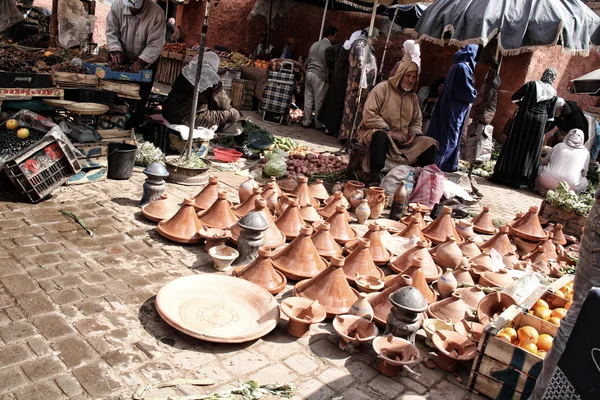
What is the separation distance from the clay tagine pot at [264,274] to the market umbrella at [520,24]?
447 centimetres

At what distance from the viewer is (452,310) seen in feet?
10.8

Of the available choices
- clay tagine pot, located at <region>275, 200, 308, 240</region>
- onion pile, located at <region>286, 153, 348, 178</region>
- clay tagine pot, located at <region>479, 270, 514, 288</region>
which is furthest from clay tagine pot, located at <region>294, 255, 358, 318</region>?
onion pile, located at <region>286, 153, 348, 178</region>

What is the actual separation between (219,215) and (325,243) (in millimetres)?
988

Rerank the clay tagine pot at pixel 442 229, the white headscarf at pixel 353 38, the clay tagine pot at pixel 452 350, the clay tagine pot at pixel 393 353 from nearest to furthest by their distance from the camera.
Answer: the clay tagine pot at pixel 393 353 → the clay tagine pot at pixel 452 350 → the clay tagine pot at pixel 442 229 → the white headscarf at pixel 353 38

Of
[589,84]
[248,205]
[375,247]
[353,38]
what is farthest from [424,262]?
[353,38]

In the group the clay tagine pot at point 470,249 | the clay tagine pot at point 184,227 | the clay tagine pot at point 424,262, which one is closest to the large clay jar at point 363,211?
the clay tagine pot at point 470,249

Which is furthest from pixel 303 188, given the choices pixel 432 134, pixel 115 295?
pixel 432 134

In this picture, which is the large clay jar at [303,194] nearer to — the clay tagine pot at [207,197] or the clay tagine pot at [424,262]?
the clay tagine pot at [207,197]

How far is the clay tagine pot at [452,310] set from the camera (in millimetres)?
3291

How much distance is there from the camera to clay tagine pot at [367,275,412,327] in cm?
317

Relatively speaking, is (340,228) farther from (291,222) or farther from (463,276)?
(463,276)

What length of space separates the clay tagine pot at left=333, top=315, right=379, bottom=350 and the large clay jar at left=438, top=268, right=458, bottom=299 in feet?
2.94

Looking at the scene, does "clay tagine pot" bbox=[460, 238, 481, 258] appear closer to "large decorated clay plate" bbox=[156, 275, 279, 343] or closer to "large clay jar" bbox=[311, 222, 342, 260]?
"large clay jar" bbox=[311, 222, 342, 260]

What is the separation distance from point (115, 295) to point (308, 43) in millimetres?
10786
